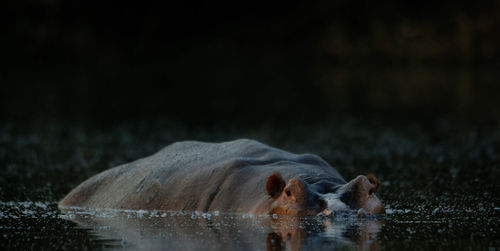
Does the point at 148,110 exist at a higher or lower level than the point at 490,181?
lower

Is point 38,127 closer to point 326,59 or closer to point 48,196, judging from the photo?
point 48,196

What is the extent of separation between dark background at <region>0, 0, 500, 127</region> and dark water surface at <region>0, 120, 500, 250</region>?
20.8 feet

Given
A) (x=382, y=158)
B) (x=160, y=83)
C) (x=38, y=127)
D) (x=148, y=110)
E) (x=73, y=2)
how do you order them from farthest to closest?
1. (x=73, y=2)
2. (x=160, y=83)
3. (x=148, y=110)
4. (x=38, y=127)
5. (x=382, y=158)

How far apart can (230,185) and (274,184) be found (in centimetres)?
86

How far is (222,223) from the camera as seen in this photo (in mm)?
8141

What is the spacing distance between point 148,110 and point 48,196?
1382cm

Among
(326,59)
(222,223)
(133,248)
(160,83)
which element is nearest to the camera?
(133,248)

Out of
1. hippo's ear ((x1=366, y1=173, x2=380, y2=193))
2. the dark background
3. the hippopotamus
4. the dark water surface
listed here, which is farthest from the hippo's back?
the dark background

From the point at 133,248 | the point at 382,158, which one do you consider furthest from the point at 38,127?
the point at 133,248

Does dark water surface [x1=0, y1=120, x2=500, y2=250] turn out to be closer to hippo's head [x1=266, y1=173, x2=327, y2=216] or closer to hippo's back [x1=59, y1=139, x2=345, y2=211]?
hippo's head [x1=266, y1=173, x2=327, y2=216]

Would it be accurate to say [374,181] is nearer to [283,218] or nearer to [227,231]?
[283,218]

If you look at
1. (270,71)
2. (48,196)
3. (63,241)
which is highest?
(63,241)

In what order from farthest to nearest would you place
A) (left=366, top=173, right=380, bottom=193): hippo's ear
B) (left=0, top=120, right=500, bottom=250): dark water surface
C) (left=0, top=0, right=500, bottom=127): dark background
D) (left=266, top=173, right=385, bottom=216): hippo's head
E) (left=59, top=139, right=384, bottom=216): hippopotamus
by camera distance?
1. (left=0, top=0, right=500, bottom=127): dark background
2. (left=366, top=173, right=380, bottom=193): hippo's ear
3. (left=59, top=139, right=384, bottom=216): hippopotamus
4. (left=266, top=173, right=385, bottom=216): hippo's head
5. (left=0, top=120, right=500, bottom=250): dark water surface

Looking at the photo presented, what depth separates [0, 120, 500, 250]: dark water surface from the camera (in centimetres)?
698
